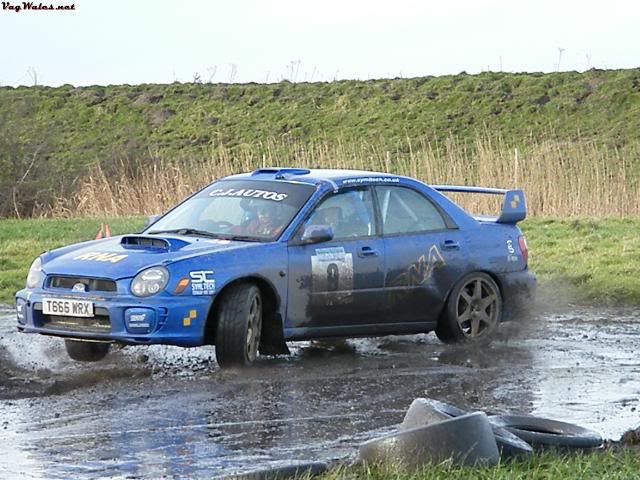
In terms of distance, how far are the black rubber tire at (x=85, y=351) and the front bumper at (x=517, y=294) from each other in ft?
11.2

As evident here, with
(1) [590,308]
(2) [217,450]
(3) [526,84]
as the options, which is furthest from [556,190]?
(3) [526,84]

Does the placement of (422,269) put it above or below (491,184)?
below

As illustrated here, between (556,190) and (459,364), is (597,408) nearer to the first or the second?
(459,364)

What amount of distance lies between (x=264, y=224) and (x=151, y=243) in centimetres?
92

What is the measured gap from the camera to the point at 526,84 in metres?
49.5

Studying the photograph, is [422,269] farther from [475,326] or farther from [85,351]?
[85,351]

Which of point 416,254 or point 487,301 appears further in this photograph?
point 487,301

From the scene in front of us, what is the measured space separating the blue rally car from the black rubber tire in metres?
0.01

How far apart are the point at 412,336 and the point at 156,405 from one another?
399cm

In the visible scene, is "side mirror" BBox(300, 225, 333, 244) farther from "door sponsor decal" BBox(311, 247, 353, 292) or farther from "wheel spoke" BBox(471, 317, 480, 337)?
"wheel spoke" BBox(471, 317, 480, 337)

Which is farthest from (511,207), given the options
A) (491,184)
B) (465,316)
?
(491,184)

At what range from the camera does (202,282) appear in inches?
405

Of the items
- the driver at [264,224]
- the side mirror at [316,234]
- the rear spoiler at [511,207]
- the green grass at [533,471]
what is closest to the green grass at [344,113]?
the rear spoiler at [511,207]

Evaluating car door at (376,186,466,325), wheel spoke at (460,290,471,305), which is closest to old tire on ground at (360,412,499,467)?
car door at (376,186,466,325)
